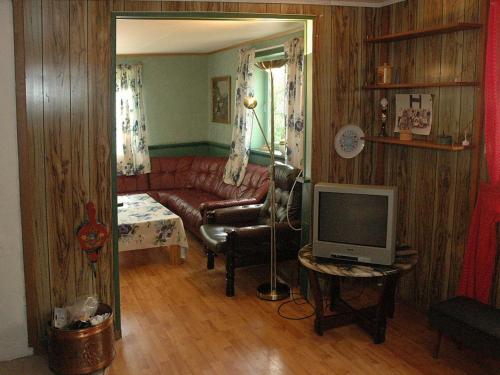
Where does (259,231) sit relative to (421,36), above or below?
below

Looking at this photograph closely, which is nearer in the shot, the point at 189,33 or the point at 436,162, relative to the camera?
the point at 436,162

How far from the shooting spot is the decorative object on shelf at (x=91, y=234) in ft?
11.3

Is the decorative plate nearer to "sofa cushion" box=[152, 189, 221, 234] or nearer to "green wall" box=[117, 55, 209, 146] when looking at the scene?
"sofa cushion" box=[152, 189, 221, 234]

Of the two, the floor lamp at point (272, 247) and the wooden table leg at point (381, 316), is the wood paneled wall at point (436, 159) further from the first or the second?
the floor lamp at point (272, 247)

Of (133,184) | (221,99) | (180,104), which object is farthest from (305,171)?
(180,104)

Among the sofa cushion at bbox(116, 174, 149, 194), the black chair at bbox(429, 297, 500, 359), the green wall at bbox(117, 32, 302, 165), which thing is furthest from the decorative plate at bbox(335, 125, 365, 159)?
the sofa cushion at bbox(116, 174, 149, 194)

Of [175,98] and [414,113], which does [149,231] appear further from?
[175,98]

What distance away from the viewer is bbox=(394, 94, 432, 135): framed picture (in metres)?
3.84

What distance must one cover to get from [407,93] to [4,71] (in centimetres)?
269

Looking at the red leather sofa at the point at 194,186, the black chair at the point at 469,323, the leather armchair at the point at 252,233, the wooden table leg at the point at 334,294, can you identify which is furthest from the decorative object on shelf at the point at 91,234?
the black chair at the point at 469,323

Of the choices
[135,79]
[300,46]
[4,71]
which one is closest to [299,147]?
[300,46]

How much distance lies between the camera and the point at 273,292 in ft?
14.6

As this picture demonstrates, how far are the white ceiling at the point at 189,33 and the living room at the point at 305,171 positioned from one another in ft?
2.25

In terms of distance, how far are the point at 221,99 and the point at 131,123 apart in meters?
1.30
